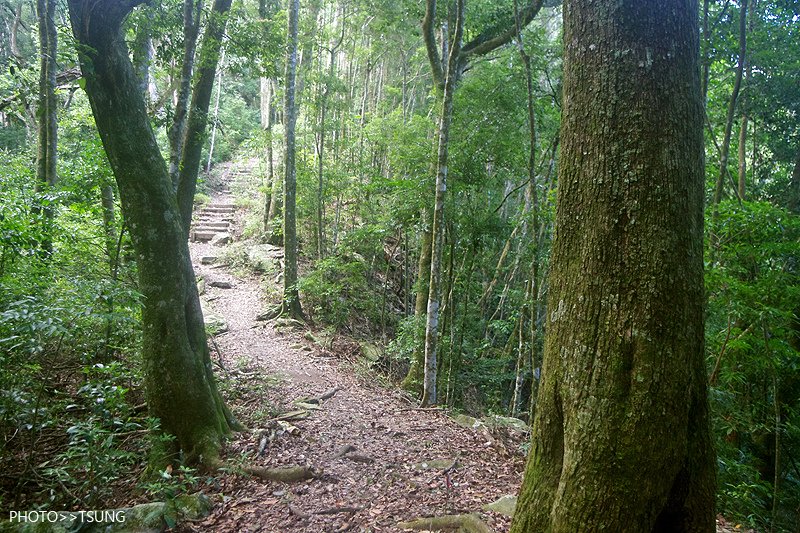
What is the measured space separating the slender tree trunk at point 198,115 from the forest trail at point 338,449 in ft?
9.81

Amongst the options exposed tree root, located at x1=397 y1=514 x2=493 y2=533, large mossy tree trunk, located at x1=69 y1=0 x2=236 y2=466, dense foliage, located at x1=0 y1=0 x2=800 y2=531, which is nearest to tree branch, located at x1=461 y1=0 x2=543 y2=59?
dense foliage, located at x1=0 y1=0 x2=800 y2=531

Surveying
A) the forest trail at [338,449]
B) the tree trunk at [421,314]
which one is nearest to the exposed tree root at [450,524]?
the forest trail at [338,449]

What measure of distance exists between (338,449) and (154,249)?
126 inches

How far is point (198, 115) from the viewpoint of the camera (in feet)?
19.3

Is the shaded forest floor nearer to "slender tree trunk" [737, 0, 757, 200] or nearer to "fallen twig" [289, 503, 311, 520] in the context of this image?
"fallen twig" [289, 503, 311, 520]

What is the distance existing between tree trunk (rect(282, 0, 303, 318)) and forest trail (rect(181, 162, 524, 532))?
1.07 metres

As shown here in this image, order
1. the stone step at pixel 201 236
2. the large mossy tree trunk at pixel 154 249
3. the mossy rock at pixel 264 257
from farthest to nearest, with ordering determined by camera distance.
→ the stone step at pixel 201 236, the mossy rock at pixel 264 257, the large mossy tree trunk at pixel 154 249

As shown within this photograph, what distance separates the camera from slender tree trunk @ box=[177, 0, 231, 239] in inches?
231

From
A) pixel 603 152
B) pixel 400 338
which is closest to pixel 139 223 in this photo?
pixel 603 152

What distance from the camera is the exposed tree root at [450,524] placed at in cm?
355

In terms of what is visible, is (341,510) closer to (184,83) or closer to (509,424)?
(509,424)

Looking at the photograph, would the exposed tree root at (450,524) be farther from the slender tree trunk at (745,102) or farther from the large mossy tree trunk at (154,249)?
the slender tree trunk at (745,102)

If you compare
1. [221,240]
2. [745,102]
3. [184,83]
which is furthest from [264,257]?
[745,102]

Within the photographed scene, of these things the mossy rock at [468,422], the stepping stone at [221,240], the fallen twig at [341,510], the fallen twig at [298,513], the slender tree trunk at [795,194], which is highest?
the slender tree trunk at [795,194]
